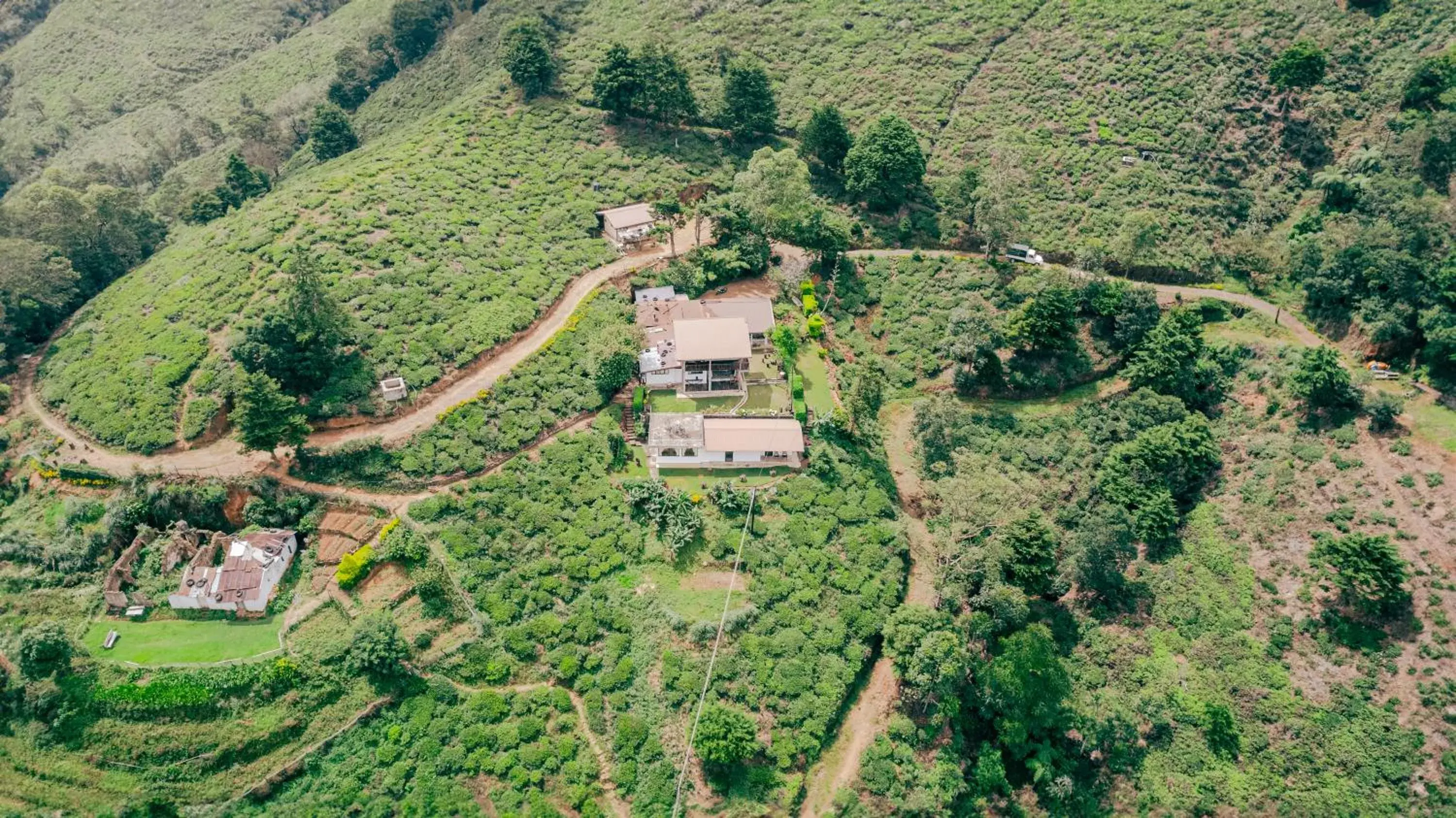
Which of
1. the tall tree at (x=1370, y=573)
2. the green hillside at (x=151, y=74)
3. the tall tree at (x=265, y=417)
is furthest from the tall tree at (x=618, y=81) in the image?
the tall tree at (x=1370, y=573)

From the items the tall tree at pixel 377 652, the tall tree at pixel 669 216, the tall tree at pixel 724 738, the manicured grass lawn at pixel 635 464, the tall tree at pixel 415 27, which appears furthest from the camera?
the tall tree at pixel 415 27

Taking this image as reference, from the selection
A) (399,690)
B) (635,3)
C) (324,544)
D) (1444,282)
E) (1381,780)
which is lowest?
(1381,780)

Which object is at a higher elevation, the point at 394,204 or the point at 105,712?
the point at 394,204

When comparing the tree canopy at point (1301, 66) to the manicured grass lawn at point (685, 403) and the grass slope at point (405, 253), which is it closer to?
the grass slope at point (405, 253)

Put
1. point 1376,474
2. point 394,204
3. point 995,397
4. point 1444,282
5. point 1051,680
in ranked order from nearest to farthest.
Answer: point 1051,680 < point 1376,474 < point 1444,282 < point 995,397 < point 394,204

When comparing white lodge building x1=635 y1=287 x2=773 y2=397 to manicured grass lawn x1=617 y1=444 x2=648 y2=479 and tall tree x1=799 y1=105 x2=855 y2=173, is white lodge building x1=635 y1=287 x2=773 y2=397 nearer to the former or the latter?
manicured grass lawn x1=617 y1=444 x2=648 y2=479

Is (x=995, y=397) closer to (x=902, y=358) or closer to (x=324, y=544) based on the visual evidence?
(x=902, y=358)

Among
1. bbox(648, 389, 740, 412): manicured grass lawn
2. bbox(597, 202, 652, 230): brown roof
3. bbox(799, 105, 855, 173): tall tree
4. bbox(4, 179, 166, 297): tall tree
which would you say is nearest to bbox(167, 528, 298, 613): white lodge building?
bbox(648, 389, 740, 412): manicured grass lawn

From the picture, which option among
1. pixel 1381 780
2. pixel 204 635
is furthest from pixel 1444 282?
pixel 204 635
